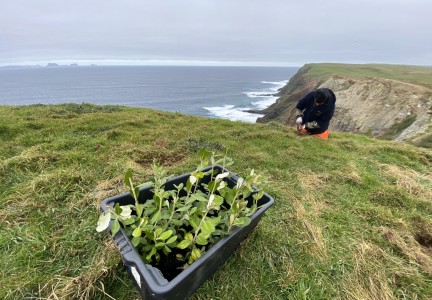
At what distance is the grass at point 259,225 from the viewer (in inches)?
93.5

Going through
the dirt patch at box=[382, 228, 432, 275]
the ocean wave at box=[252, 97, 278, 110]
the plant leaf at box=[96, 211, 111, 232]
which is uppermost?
the plant leaf at box=[96, 211, 111, 232]

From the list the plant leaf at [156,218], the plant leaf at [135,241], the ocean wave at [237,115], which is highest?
the plant leaf at [156,218]

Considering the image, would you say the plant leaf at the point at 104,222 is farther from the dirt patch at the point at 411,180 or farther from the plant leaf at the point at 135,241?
the dirt patch at the point at 411,180

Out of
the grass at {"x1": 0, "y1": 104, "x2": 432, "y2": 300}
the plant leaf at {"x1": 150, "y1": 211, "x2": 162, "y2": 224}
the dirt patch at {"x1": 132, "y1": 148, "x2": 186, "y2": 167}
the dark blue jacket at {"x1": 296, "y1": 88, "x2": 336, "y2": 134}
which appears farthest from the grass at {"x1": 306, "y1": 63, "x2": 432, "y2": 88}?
the plant leaf at {"x1": 150, "y1": 211, "x2": 162, "y2": 224}

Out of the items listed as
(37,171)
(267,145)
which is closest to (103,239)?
(37,171)

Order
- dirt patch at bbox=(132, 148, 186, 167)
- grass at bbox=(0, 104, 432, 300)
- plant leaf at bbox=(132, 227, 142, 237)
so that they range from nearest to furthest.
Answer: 1. plant leaf at bbox=(132, 227, 142, 237)
2. grass at bbox=(0, 104, 432, 300)
3. dirt patch at bbox=(132, 148, 186, 167)

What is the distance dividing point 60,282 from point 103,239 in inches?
23.4

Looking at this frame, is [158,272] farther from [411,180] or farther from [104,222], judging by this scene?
[411,180]

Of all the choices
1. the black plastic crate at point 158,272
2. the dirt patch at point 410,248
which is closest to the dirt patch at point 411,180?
the dirt patch at point 410,248

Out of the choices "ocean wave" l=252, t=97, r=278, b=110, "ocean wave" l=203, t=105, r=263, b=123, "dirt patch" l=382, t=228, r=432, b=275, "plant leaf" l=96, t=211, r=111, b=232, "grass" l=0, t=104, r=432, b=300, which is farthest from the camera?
"ocean wave" l=252, t=97, r=278, b=110

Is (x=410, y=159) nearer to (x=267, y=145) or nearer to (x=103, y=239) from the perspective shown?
(x=267, y=145)

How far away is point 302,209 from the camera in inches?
144

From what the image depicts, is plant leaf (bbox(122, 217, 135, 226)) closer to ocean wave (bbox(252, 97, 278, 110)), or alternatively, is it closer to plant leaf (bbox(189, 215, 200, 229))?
plant leaf (bbox(189, 215, 200, 229))

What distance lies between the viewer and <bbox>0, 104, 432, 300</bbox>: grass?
2.38m
